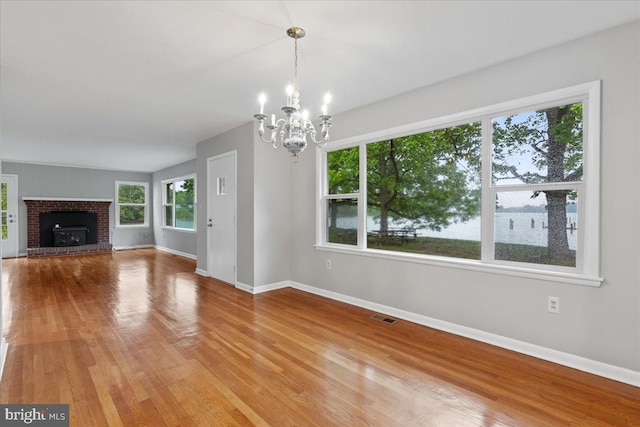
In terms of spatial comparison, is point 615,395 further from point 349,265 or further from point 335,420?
point 349,265

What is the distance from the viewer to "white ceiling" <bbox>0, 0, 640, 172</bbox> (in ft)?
6.79

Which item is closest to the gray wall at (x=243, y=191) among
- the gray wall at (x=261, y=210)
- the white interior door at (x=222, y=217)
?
Answer: the gray wall at (x=261, y=210)

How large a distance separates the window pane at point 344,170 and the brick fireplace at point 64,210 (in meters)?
7.70

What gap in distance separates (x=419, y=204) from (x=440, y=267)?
734mm

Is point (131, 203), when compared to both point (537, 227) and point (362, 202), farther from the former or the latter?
point (537, 227)

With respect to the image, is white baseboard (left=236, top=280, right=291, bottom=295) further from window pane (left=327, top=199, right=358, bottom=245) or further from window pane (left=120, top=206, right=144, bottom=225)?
window pane (left=120, top=206, right=144, bottom=225)

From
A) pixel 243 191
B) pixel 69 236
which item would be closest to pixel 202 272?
pixel 243 191

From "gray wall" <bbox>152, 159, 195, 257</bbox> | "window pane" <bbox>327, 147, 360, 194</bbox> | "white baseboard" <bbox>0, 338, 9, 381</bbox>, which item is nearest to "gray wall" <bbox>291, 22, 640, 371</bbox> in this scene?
"window pane" <bbox>327, 147, 360, 194</bbox>

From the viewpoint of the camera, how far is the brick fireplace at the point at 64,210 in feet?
26.0

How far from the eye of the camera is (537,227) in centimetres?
265

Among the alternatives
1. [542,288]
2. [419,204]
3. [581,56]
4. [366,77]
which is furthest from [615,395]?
[366,77]

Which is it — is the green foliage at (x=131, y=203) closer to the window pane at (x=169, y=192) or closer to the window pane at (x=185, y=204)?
the window pane at (x=169, y=192)

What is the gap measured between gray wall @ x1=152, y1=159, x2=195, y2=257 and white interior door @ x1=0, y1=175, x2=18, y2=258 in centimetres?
311

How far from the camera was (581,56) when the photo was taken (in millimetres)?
2369
